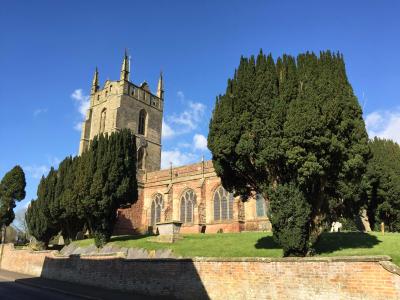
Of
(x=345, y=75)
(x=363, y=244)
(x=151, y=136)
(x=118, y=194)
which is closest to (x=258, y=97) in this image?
(x=345, y=75)

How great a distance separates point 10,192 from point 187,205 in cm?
2281

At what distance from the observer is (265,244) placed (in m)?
20.6

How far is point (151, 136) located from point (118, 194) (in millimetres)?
33061

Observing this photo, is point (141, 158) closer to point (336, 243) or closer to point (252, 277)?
point (336, 243)

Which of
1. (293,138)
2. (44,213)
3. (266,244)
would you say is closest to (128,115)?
(44,213)

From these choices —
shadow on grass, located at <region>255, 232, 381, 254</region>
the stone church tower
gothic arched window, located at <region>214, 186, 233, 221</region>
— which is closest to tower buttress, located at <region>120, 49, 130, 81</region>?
the stone church tower

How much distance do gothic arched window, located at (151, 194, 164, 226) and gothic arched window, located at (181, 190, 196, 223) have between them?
396 cm

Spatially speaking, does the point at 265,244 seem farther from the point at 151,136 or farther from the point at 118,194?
the point at 151,136

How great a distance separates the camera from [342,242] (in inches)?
809

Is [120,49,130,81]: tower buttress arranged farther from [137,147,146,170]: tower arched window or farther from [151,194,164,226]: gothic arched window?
[151,194,164,226]: gothic arched window

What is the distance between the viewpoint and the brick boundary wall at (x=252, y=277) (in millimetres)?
9594

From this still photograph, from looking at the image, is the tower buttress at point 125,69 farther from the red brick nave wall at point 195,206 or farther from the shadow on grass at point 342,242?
the shadow on grass at point 342,242

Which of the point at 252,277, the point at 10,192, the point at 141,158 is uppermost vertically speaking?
Result: the point at 141,158

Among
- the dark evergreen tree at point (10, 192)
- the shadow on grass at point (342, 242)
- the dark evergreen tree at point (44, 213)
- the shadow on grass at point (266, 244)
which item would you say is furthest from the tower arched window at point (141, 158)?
the shadow on grass at point (342, 242)
